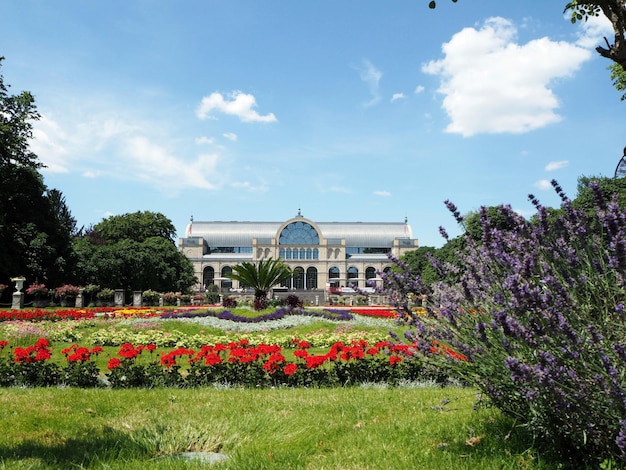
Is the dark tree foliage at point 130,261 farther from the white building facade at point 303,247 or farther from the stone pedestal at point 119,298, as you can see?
the white building facade at point 303,247

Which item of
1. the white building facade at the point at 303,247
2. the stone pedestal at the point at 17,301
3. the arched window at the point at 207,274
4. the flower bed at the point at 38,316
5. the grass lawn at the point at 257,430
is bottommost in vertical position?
the grass lawn at the point at 257,430

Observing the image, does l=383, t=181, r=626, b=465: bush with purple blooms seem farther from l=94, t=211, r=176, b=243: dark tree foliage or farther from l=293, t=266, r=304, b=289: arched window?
l=293, t=266, r=304, b=289: arched window

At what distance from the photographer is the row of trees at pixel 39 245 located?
2620 cm

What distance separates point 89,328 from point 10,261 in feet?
55.6

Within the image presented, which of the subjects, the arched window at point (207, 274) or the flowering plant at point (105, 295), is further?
the arched window at point (207, 274)

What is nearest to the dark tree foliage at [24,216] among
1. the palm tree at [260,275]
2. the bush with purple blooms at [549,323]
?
the palm tree at [260,275]

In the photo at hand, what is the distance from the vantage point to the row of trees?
86.0 ft

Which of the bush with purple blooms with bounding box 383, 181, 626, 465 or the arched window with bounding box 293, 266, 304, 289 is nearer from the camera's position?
the bush with purple blooms with bounding box 383, 181, 626, 465

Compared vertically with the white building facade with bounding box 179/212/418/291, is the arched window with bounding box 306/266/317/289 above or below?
below

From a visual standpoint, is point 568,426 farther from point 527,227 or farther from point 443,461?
point 527,227

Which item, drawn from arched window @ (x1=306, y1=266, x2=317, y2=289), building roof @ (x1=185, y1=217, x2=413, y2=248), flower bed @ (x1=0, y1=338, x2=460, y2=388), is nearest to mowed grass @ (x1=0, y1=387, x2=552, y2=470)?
flower bed @ (x1=0, y1=338, x2=460, y2=388)

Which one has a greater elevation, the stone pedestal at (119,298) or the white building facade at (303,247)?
the white building facade at (303,247)

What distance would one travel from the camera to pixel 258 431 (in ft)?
13.3

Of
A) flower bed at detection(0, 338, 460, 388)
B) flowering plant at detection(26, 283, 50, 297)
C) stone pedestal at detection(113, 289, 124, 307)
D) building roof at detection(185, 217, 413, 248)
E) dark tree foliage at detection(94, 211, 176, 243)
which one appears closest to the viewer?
flower bed at detection(0, 338, 460, 388)
